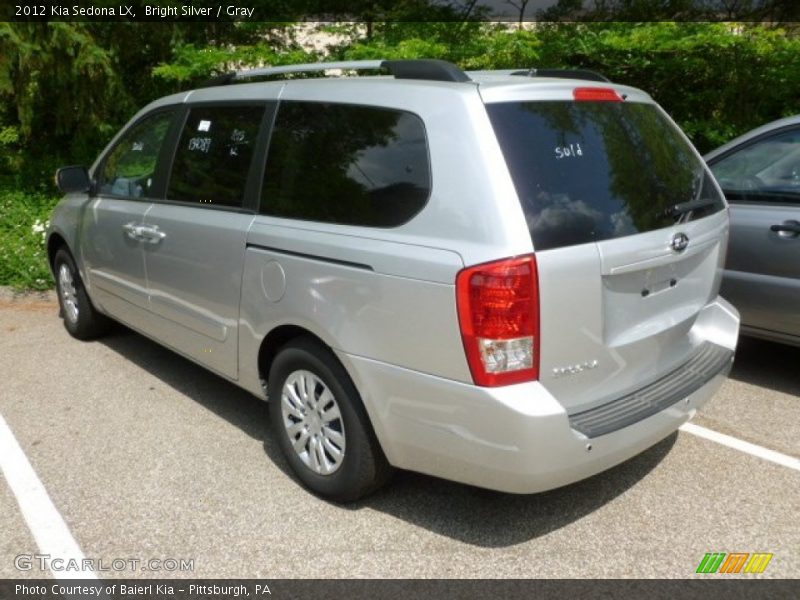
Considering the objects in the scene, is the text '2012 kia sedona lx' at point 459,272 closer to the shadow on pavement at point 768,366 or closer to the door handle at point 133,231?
the door handle at point 133,231

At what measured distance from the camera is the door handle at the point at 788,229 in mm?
4195

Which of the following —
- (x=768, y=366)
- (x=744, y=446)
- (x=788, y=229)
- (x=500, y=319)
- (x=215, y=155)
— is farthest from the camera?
(x=768, y=366)

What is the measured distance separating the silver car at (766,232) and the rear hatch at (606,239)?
1.13 meters

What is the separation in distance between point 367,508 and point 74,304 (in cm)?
343

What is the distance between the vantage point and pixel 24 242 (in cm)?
758

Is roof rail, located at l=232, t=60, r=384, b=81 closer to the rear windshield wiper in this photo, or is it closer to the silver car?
the rear windshield wiper

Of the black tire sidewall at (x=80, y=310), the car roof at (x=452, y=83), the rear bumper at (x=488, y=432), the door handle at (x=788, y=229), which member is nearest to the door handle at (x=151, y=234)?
the car roof at (x=452, y=83)

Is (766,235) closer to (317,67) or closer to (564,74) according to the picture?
(564,74)

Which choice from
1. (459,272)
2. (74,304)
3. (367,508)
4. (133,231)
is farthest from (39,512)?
(74,304)

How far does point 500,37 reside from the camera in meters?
7.73

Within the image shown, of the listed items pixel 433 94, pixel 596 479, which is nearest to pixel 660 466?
pixel 596 479

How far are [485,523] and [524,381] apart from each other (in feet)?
2.77

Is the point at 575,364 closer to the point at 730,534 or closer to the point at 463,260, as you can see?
the point at 463,260

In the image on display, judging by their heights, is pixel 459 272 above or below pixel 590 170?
below
